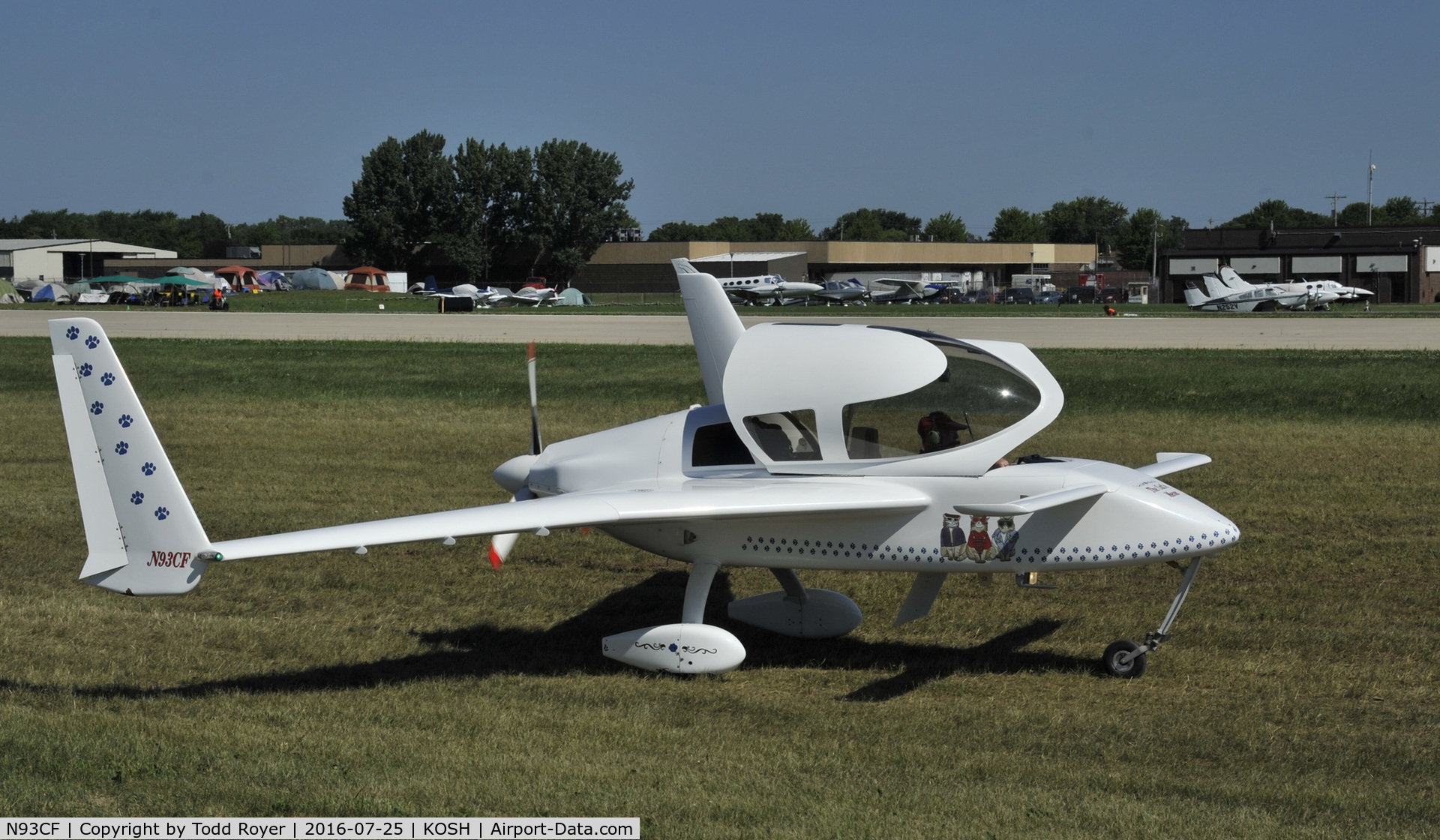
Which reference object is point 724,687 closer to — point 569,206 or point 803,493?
point 803,493

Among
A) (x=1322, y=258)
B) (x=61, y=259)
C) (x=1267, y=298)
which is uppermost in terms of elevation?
(x=61, y=259)

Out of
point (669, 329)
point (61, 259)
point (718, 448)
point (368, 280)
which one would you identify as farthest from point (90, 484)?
point (61, 259)

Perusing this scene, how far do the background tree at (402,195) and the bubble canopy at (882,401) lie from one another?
333ft

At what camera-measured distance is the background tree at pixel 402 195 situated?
105625 mm

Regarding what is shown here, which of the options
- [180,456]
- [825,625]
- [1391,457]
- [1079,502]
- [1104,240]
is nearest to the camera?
[1079,502]

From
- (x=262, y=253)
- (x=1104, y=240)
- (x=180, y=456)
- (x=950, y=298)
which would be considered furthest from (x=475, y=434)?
(x=1104, y=240)

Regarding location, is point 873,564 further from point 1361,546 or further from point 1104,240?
point 1104,240

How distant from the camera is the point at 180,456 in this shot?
55.4ft

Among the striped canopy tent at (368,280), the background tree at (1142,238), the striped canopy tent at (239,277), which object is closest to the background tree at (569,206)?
the striped canopy tent at (368,280)

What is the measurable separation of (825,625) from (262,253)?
13298cm

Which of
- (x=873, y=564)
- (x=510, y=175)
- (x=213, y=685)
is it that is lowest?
(x=213, y=685)

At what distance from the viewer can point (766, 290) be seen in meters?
71.7

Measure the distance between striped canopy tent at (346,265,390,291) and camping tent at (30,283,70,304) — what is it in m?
26.3

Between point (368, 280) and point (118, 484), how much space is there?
9868 centimetres
